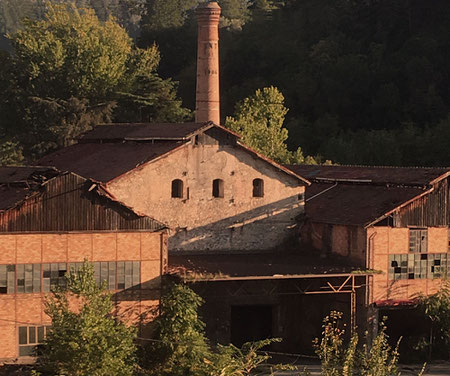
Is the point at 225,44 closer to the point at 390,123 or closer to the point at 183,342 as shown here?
the point at 390,123

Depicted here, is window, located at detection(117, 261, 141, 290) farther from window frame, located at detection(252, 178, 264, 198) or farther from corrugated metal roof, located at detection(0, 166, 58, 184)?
window frame, located at detection(252, 178, 264, 198)

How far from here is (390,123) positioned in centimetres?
9150

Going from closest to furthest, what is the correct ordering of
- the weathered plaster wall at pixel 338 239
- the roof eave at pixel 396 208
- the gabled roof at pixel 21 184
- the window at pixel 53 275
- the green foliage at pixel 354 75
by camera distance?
1. the gabled roof at pixel 21 184
2. the window at pixel 53 275
3. the roof eave at pixel 396 208
4. the weathered plaster wall at pixel 338 239
5. the green foliage at pixel 354 75

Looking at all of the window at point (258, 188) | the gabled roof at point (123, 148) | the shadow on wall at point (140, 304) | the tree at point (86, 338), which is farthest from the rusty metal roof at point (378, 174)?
the tree at point (86, 338)

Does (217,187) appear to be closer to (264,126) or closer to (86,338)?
(86,338)

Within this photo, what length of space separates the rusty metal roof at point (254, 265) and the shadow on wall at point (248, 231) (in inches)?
18.3

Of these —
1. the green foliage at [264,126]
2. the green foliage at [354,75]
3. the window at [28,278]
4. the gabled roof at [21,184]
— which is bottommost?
the window at [28,278]

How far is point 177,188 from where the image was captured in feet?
135

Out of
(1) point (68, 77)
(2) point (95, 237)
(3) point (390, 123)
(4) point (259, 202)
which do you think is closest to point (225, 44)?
(3) point (390, 123)

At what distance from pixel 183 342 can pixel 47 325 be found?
4.50 meters

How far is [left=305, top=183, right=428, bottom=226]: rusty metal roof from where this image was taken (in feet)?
132

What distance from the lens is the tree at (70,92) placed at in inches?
2857

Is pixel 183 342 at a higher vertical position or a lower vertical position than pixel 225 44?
lower

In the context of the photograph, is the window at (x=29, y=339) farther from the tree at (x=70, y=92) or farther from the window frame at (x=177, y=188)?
the tree at (x=70, y=92)
